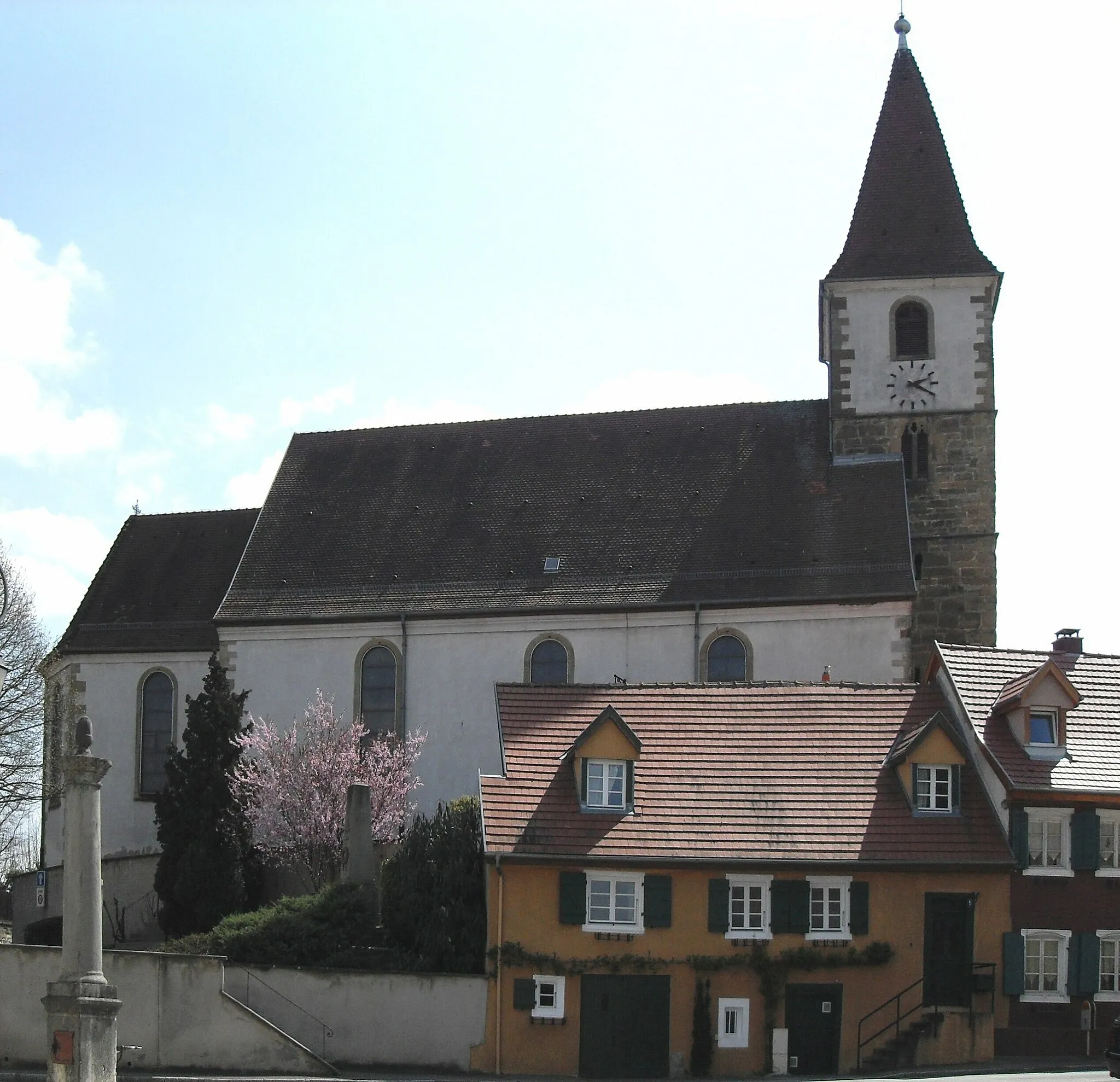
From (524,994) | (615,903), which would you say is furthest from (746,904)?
(524,994)

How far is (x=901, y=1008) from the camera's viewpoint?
26312 millimetres

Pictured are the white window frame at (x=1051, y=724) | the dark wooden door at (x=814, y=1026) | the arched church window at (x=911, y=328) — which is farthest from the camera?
the arched church window at (x=911, y=328)

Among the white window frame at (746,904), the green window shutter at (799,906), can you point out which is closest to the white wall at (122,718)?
the white window frame at (746,904)

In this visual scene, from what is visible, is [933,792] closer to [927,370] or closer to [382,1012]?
[382,1012]

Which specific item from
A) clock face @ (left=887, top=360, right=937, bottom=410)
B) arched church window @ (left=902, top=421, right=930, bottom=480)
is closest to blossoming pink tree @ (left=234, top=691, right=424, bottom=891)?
arched church window @ (left=902, top=421, right=930, bottom=480)

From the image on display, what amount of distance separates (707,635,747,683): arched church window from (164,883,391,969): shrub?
10.7m

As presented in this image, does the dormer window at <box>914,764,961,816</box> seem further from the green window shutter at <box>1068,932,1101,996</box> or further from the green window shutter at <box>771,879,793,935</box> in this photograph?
the green window shutter at <box>1068,932,1101,996</box>

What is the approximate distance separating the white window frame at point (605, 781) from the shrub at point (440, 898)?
174 cm

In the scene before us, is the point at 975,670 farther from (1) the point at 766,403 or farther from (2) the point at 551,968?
(1) the point at 766,403

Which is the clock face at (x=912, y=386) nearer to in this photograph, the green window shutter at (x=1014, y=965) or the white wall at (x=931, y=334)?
the white wall at (x=931, y=334)

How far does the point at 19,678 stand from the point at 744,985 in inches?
821

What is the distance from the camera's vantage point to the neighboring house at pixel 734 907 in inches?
1024

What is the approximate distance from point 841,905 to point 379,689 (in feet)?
48.5

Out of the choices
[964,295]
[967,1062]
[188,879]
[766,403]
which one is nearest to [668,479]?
[766,403]
